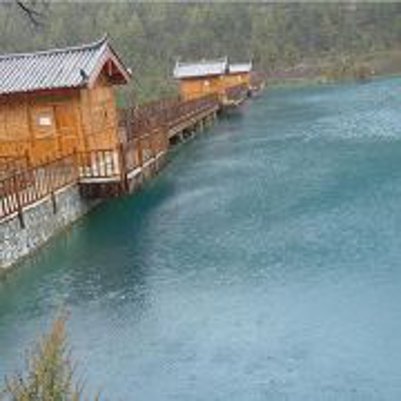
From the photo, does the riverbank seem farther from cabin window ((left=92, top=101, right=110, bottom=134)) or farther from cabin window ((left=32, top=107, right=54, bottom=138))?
cabin window ((left=32, top=107, right=54, bottom=138))

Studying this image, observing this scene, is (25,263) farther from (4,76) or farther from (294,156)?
(294,156)

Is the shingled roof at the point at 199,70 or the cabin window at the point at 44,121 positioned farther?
the shingled roof at the point at 199,70

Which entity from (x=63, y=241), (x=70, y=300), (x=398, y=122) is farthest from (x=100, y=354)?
(x=398, y=122)

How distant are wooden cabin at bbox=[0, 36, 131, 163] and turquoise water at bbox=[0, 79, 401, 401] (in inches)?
118

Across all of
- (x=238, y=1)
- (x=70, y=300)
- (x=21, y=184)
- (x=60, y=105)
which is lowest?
(x=70, y=300)

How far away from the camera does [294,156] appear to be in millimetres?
36094

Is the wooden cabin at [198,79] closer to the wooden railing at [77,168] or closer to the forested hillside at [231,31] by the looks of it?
the forested hillside at [231,31]

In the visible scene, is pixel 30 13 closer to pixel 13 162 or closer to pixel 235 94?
pixel 13 162

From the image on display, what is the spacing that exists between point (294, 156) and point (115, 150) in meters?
12.1

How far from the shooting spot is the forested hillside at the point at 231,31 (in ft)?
381

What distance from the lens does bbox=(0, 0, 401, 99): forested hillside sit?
4574 inches

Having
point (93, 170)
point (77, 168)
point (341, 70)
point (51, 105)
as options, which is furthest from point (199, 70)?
point (77, 168)

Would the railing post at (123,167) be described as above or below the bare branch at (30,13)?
below

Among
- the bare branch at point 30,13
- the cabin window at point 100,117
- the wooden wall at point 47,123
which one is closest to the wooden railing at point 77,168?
the wooden wall at point 47,123
